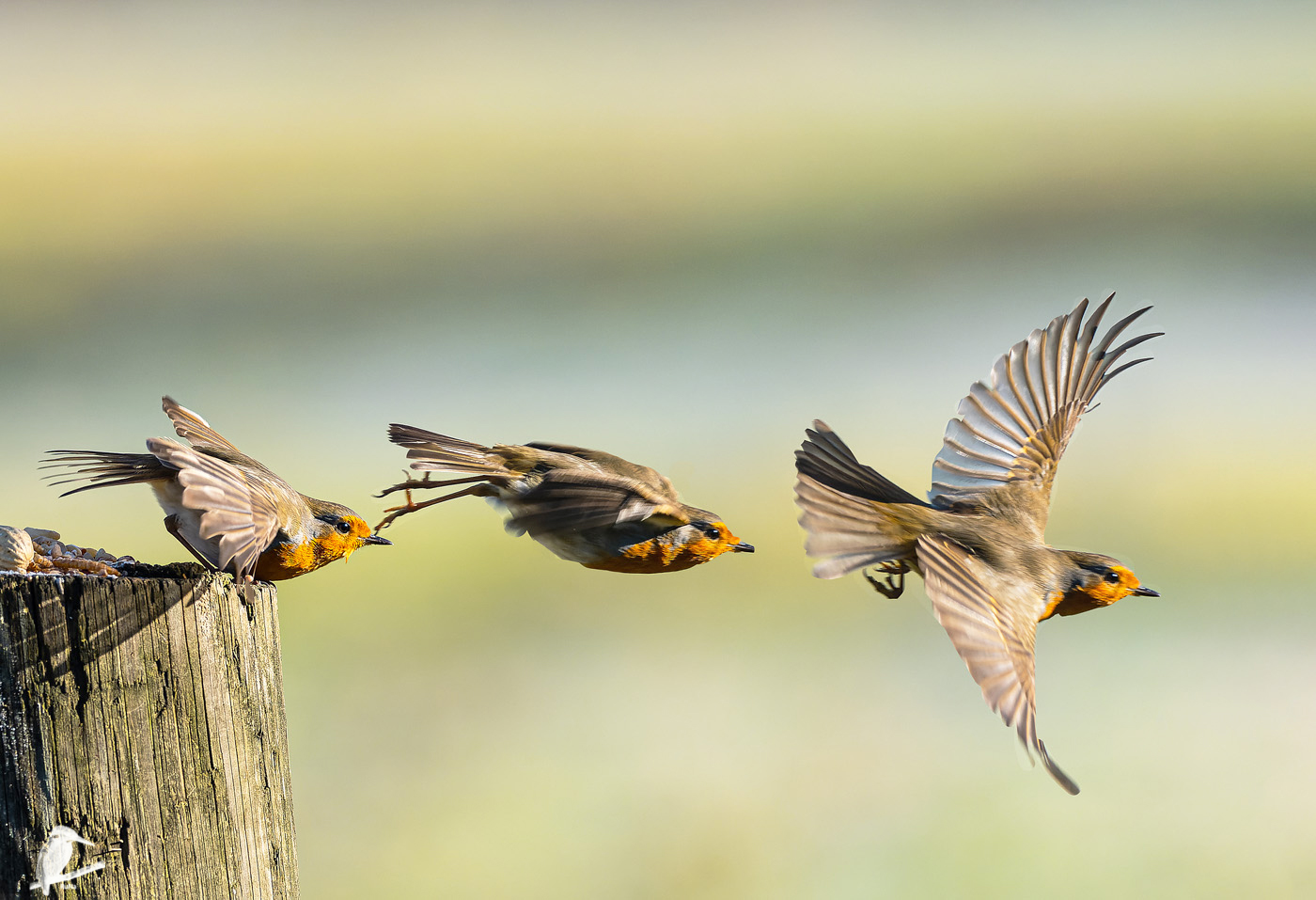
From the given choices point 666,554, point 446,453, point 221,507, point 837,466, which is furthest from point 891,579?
point 221,507

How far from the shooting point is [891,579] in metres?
3.67

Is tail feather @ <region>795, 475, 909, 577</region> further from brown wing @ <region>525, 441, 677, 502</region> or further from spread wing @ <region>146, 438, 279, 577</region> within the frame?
spread wing @ <region>146, 438, 279, 577</region>

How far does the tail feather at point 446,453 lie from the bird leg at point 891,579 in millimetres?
1203

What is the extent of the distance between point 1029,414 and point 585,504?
6.03 feet

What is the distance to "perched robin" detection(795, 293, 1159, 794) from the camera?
2963mm

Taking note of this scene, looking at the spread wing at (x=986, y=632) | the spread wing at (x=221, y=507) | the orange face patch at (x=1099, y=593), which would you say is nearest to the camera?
the spread wing at (x=221, y=507)

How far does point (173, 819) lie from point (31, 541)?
92 centimetres

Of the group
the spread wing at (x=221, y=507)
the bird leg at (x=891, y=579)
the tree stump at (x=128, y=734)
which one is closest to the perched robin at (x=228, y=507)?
the spread wing at (x=221, y=507)

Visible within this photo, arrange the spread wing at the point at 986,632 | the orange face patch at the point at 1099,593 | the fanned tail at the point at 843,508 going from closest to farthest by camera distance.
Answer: the spread wing at the point at 986,632 < the fanned tail at the point at 843,508 < the orange face patch at the point at 1099,593

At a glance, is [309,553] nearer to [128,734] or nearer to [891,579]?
[128,734]

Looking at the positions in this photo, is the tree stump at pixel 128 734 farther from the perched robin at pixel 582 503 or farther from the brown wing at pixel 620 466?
the brown wing at pixel 620 466

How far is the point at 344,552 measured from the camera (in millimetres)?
3654

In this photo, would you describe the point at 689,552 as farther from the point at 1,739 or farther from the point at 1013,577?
the point at 1,739

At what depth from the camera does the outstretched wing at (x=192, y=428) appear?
3377mm
